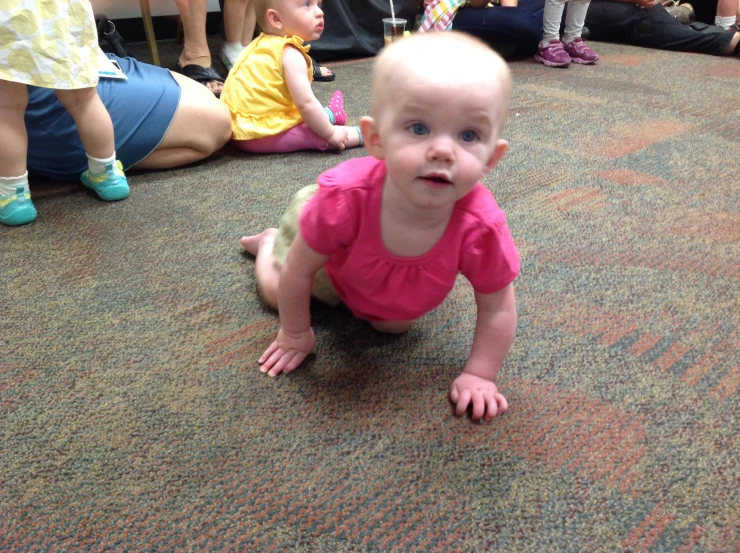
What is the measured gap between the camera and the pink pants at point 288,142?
1.33 meters

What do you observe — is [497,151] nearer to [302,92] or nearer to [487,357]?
[487,357]

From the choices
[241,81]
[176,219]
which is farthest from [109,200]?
[241,81]

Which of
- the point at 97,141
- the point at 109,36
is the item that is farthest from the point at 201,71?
the point at 97,141

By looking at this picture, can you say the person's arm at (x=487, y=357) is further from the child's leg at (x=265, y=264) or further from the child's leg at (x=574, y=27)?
the child's leg at (x=574, y=27)

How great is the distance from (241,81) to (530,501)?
1160mm

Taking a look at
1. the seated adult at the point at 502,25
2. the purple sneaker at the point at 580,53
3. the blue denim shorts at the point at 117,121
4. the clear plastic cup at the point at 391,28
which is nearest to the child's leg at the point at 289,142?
the blue denim shorts at the point at 117,121

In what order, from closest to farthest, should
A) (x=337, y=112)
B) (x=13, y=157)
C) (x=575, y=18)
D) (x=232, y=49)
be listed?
(x=13, y=157) → (x=337, y=112) → (x=232, y=49) → (x=575, y=18)

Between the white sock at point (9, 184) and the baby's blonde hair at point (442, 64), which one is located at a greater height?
the baby's blonde hair at point (442, 64)

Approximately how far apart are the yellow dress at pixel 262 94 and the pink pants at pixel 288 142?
0.5 inches

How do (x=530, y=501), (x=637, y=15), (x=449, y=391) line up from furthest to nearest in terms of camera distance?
1. (x=637, y=15)
2. (x=449, y=391)
3. (x=530, y=501)

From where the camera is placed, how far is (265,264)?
0.80 m

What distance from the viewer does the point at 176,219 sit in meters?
1.02

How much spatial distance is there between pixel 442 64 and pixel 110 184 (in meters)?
0.83

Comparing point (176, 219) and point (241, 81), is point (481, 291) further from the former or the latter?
point (241, 81)
